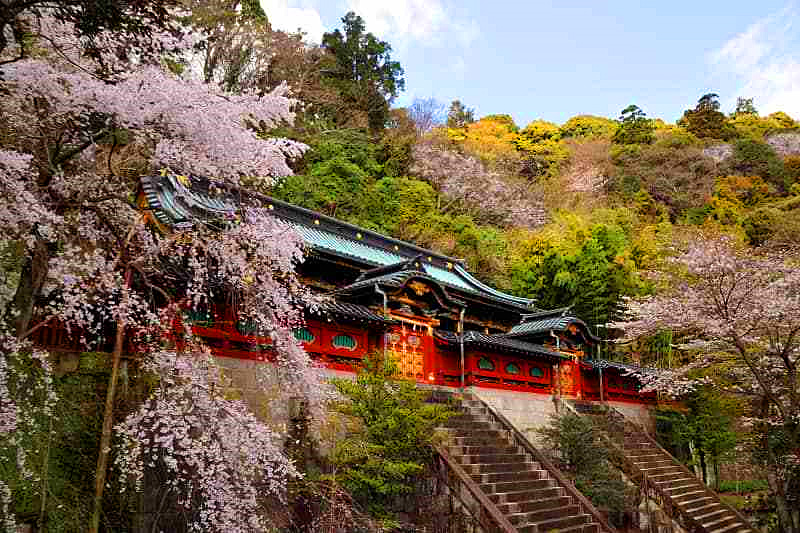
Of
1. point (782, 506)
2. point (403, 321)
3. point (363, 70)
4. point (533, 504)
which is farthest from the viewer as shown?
point (363, 70)

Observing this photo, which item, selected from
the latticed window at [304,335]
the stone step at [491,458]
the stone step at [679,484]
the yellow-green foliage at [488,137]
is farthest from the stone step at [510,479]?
the yellow-green foliage at [488,137]

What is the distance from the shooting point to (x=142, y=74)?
6.15m

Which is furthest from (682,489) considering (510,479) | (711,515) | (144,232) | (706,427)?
(144,232)

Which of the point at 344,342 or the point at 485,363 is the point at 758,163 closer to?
the point at 485,363

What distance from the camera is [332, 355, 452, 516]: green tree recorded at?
8.62 m

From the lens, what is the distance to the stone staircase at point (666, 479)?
14.0 metres

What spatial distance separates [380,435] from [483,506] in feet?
7.57

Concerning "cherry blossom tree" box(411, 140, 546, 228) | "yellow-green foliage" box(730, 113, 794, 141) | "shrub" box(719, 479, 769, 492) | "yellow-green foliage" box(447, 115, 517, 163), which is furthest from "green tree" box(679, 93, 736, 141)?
"shrub" box(719, 479, 769, 492)

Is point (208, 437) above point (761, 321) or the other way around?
the other way around

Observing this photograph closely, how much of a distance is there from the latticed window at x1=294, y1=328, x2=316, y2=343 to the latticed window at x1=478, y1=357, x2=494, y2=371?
623 centimetres

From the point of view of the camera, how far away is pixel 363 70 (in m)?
37.4

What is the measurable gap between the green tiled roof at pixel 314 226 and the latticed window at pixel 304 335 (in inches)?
85.3

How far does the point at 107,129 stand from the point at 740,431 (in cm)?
2316

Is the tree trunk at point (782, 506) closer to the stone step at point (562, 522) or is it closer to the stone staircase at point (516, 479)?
the stone staircase at point (516, 479)
